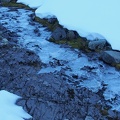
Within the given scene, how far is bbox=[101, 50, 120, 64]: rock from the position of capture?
10391 millimetres

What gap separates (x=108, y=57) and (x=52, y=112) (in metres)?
3.80

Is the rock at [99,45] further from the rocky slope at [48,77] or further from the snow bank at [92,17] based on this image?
the rocky slope at [48,77]

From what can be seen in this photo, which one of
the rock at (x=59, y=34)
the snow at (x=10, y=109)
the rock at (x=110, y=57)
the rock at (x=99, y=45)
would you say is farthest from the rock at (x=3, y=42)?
the rock at (x=110, y=57)

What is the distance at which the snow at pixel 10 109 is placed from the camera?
22.6ft

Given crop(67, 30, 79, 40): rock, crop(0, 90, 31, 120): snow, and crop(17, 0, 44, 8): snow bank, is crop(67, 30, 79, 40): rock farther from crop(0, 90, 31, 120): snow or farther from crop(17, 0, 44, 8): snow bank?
crop(17, 0, 44, 8): snow bank

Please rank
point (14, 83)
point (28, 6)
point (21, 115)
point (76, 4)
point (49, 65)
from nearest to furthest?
point (21, 115)
point (14, 83)
point (49, 65)
point (76, 4)
point (28, 6)

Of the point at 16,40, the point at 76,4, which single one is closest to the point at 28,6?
the point at 76,4

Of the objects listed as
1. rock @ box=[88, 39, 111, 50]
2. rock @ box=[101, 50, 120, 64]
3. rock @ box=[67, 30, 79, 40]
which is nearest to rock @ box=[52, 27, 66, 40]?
rock @ box=[67, 30, 79, 40]

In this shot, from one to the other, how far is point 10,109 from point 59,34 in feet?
19.7

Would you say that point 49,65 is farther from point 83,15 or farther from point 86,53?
point 83,15

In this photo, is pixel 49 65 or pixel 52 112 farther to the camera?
pixel 49 65

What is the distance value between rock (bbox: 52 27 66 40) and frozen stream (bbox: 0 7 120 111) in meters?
0.39

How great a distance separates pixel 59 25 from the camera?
13.3 metres

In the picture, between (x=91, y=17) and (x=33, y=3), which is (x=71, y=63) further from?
(x=33, y=3)
